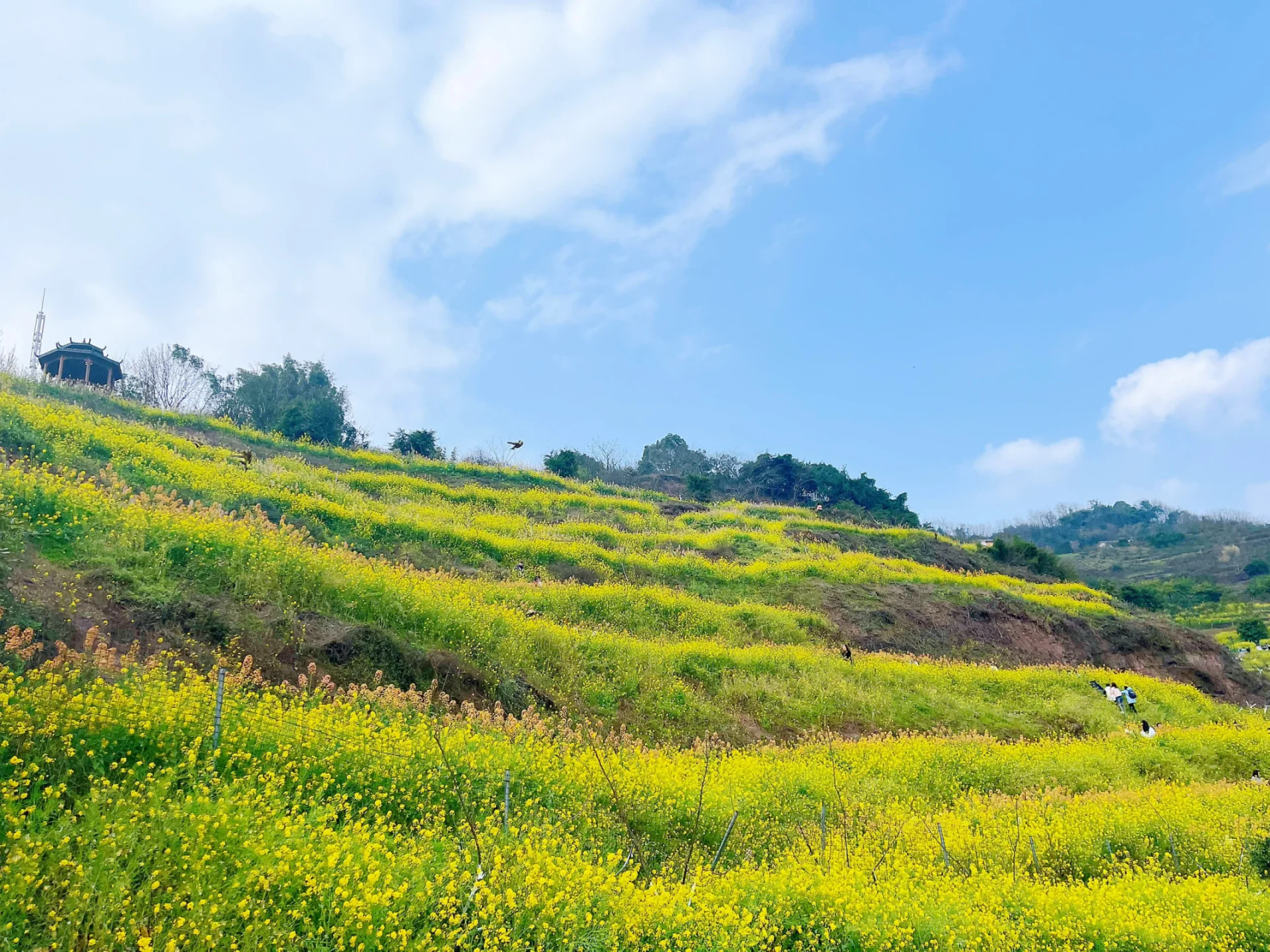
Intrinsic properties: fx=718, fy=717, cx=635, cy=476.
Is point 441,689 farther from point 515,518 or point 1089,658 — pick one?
point 1089,658

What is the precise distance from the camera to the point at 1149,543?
287ft

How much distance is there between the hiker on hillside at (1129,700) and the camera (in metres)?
16.4

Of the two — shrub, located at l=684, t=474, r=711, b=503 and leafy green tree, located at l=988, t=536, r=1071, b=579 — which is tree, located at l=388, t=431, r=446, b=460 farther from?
leafy green tree, located at l=988, t=536, r=1071, b=579

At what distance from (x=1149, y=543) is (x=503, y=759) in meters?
103

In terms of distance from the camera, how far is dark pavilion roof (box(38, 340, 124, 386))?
116 ft

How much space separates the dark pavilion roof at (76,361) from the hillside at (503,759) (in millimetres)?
21850

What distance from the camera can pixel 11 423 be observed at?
41.7 ft

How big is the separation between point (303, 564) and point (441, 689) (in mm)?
2935

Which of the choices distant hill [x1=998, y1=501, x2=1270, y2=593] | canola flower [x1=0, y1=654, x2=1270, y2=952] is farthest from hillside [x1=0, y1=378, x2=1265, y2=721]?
distant hill [x1=998, y1=501, x2=1270, y2=593]

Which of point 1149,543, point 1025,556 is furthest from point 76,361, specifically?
point 1149,543

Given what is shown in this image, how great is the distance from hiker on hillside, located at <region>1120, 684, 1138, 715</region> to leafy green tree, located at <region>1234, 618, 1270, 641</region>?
32217 mm

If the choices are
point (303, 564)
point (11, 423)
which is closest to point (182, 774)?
point (303, 564)

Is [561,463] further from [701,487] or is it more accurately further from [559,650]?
[559,650]

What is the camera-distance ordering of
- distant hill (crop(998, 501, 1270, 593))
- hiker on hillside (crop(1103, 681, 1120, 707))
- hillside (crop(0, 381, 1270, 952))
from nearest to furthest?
hillside (crop(0, 381, 1270, 952))
hiker on hillside (crop(1103, 681, 1120, 707))
distant hill (crop(998, 501, 1270, 593))
